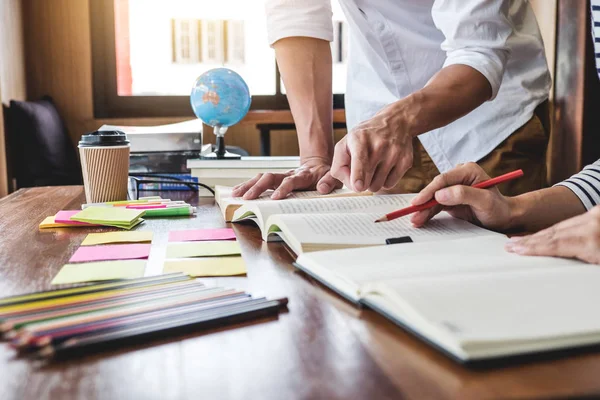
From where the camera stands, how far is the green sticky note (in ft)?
3.32

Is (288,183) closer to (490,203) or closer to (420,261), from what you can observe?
(490,203)

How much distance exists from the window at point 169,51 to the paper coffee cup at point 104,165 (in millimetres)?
3181

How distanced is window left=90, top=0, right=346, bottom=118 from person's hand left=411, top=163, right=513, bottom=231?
3651mm

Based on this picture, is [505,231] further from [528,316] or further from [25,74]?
[25,74]

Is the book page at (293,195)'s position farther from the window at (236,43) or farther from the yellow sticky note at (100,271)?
the window at (236,43)

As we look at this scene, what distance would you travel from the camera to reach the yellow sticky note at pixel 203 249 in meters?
0.78

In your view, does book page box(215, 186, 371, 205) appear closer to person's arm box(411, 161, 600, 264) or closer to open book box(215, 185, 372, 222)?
open book box(215, 185, 372, 222)

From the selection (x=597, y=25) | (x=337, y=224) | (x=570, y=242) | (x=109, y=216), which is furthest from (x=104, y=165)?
(x=597, y=25)

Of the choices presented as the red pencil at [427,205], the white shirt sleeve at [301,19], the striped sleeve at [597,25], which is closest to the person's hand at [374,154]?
the red pencil at [427,205]

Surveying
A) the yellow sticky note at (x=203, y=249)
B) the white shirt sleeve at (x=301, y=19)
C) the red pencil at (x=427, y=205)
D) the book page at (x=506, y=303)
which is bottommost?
the yellow sticky note at (x=203, y=249)

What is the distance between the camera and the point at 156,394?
0.39m

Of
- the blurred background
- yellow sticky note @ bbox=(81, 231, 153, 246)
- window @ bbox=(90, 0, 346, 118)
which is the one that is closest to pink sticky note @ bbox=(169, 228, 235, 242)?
yellow sticky note @ bbox=(81, 231, 153, 246)

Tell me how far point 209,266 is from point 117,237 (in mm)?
259

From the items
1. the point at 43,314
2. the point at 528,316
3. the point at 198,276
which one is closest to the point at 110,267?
the point at 198,276
